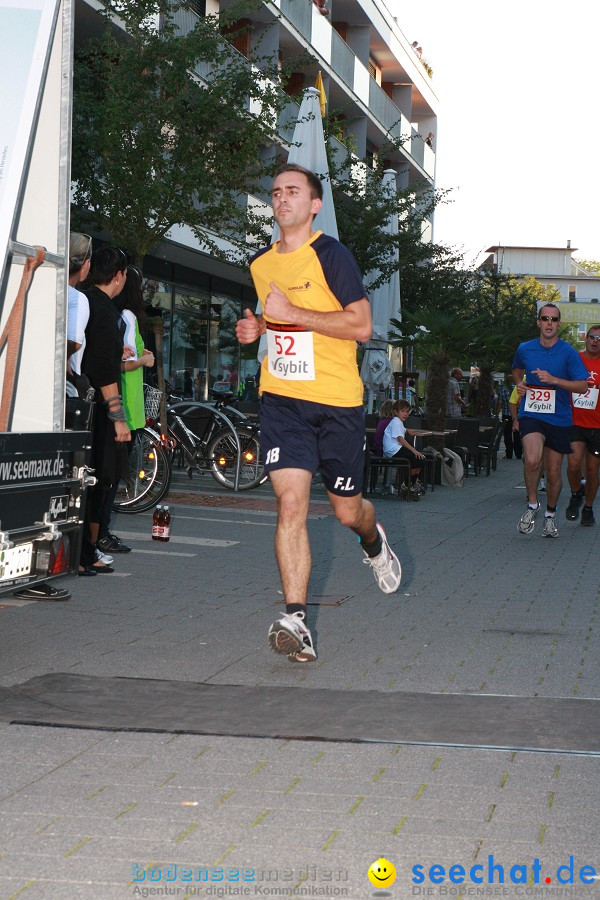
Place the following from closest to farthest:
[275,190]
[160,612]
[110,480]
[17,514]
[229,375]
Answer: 1. [17,514]
2. [275,190]
3. [160,612]
4. [110,480]
5. [229,375]

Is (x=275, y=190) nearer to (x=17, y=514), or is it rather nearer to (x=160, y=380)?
(x=17, y=514)

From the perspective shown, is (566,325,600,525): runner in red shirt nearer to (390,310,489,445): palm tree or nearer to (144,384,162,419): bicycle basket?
(144,384,162,419): bicycle basket

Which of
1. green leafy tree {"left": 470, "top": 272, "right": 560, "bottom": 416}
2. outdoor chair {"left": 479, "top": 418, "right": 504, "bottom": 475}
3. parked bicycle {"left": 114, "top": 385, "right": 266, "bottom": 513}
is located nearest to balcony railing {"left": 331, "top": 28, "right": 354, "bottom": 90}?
green leafy tree {"left": 470, "top": 272, "right": 560, "bottom": 416}

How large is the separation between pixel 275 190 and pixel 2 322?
1.44m

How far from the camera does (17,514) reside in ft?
18.4

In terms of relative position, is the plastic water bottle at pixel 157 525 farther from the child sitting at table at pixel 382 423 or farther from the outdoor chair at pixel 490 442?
the outdoor chair at pixel 490 442

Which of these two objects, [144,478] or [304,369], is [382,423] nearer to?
[144,478]

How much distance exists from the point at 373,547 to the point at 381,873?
11.8 feet

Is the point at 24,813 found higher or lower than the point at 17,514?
lower

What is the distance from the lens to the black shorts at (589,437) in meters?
13.5

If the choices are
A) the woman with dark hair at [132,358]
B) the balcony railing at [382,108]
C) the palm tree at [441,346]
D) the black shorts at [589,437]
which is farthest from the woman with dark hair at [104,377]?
the balcony railing at [382,108]

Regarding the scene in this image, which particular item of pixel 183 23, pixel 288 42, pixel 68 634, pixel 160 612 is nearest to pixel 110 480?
pixel 160 612

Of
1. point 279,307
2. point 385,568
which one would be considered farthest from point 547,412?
point 279,307

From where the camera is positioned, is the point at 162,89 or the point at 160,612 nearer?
the point at 160,612
